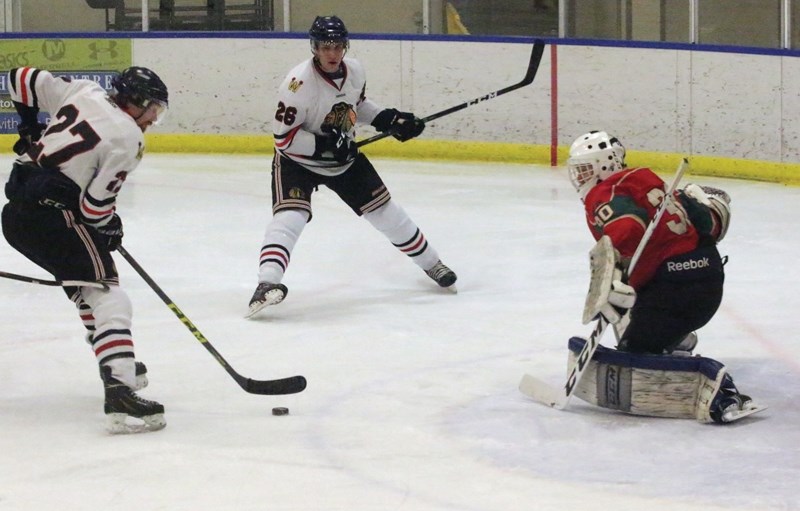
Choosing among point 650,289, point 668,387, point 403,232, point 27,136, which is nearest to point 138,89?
point 27,136

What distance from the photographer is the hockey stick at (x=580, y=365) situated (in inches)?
140

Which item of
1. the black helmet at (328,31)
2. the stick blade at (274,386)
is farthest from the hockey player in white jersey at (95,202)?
the black helmet at (328,31)

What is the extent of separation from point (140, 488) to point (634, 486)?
109 cm

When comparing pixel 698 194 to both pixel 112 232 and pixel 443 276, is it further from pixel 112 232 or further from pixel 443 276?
pixel 443 276

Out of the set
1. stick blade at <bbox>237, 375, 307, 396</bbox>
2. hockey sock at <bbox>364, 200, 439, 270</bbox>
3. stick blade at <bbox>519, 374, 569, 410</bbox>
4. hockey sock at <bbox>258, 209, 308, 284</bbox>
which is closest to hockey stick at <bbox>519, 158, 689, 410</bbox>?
stick blade at <bbox>519, 374, 569, 410</bbox>

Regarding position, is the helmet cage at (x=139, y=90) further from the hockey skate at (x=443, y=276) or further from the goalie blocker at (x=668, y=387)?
the hockey skate at (x=443, y=276)

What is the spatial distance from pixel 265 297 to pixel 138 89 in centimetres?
152

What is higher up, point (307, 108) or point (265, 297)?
point (307, 108)

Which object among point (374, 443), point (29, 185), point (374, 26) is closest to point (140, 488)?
point (374, 443)

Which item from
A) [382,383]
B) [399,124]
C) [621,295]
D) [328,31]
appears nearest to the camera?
[621,295]

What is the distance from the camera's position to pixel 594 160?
12.2ft

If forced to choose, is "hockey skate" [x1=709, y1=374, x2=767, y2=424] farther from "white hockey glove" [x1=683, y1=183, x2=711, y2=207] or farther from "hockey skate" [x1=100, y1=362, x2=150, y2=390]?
"hockey skate" [x1=100, y1=362, x2=150, y2=390]

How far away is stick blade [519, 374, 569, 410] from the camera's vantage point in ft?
12.3

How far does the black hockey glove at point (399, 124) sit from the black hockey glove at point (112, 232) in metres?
2.00
